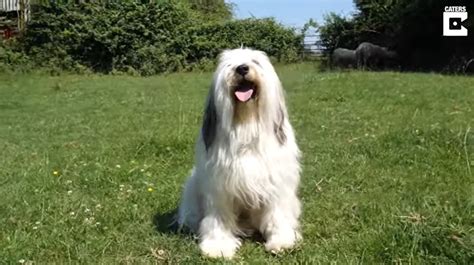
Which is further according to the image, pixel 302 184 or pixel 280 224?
pixel 302 184

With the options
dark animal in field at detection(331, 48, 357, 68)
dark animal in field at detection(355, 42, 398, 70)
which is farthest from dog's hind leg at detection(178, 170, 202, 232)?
dark animal in field at detection(331, 48, 357, 68)

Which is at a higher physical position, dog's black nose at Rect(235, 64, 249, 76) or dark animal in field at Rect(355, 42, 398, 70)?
dark animal in field at Rect(355, 42, 398, 70)

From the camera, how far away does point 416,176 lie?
5.72 metres

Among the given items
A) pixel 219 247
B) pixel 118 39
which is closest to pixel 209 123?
pixel 219 247

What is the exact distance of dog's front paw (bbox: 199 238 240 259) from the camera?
397cm

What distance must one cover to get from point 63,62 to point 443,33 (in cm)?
1209

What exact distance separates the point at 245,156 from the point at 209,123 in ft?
1.00

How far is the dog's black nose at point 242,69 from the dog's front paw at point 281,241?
101 cm

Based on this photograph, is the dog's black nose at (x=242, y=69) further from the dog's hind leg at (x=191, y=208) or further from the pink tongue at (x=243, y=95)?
the dog's hind leg at (x=191, y=208)

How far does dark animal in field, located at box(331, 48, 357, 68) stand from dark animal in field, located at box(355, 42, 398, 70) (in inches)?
12.7

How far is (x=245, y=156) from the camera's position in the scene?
407 cm

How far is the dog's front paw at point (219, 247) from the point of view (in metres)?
3.97

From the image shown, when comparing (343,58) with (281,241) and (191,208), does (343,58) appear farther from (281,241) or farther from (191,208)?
(281,241)

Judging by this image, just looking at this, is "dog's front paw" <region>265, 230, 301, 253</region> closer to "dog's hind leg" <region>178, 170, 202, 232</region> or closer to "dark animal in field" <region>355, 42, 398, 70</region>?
"dog's hind leg" <region>178, 170, 202, 232</region>
